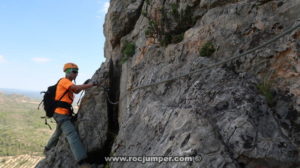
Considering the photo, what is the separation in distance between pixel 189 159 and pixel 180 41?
5.18 m

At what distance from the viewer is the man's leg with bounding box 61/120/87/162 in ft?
29.7

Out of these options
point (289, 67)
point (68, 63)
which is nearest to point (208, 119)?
point (289, 67)

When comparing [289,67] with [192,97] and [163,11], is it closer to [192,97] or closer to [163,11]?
[192,97]

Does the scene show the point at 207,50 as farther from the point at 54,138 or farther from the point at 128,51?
the point at 54,138

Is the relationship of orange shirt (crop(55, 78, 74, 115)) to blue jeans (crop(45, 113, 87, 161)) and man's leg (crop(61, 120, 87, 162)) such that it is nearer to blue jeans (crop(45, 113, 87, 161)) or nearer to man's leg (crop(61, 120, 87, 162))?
blue jeans (crop(45, 113, 87, 161))

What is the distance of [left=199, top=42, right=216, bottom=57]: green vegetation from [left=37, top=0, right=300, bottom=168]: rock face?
30 mm

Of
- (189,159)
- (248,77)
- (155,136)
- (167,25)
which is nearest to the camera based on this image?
(189,159)

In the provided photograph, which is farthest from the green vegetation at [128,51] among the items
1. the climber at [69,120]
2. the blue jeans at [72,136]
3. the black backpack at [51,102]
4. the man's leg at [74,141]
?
the man's leg at [74,141]

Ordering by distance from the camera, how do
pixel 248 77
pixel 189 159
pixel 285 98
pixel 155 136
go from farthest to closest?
pixel 155 136 → pixel 248 77 → pixel 285 98 → pixel 189 159

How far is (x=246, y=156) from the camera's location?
15.1ft

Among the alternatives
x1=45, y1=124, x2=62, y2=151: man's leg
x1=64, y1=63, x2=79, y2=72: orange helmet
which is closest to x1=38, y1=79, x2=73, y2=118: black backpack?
x1=64, y1=63, x2=79, y2=72: orange helmet

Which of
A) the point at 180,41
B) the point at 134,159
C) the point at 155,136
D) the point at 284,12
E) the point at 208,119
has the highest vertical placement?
the point at 284,12

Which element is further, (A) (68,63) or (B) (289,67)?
(A) (68,63)

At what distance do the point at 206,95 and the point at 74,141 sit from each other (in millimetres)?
5475
